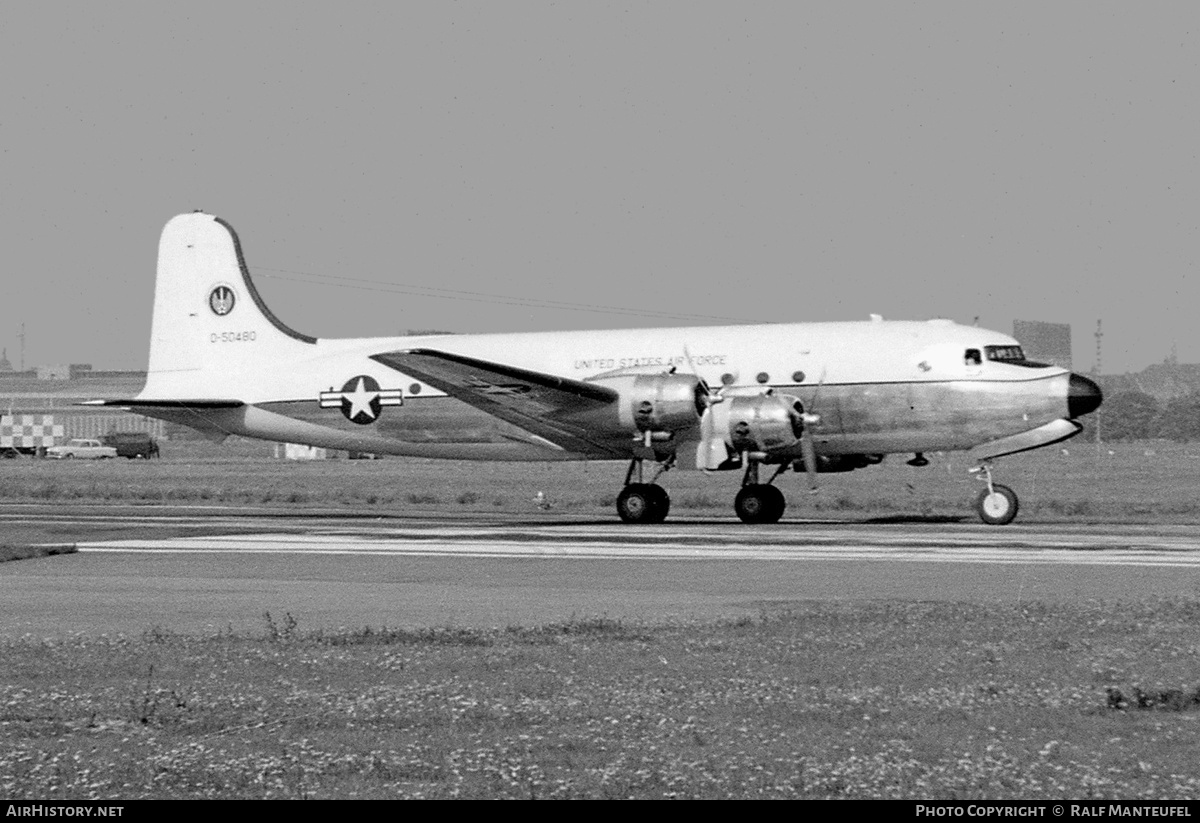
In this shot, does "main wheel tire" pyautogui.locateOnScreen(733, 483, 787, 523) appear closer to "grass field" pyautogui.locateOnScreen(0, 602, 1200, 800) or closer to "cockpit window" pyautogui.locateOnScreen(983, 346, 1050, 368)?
"cockpit window" pyautogui.locateOnScreen(983, 346, 1050, 368)

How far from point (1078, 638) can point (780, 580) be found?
5.79 meters

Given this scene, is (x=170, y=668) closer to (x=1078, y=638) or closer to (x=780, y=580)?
(x=1078, y=638)

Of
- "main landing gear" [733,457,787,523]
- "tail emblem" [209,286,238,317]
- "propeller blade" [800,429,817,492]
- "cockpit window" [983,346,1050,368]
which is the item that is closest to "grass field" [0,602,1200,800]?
"propeller blade" [800,429,817,492]

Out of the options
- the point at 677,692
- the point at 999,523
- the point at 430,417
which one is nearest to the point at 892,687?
the point at 677,692

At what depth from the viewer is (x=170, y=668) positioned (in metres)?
11.7

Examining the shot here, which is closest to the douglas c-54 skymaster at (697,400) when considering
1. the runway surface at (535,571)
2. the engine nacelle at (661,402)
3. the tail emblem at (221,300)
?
the engine nacelle at (661,402)

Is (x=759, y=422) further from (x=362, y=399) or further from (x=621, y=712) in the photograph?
(x=621, y=712)

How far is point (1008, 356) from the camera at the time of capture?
30.2m

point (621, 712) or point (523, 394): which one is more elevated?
point (523, 394)

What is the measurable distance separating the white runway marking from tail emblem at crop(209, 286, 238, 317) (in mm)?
11188

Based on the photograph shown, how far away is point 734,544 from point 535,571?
565 centimetres

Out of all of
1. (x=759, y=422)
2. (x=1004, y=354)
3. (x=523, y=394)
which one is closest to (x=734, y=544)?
(x=759, y=422)

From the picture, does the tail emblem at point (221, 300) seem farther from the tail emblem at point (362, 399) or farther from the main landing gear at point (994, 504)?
the main landing gear at point (994, 504)

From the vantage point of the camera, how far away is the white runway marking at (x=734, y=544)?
21875mm
